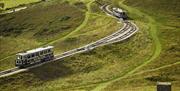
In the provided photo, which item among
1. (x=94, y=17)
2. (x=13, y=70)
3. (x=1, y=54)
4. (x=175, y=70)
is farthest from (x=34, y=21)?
(x=175, y=70)

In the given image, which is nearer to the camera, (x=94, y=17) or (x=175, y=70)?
(x=175, y=70)

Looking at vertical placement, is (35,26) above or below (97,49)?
below

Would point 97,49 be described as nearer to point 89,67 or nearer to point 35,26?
point 89,67

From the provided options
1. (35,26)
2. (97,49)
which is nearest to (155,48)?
(97,49)

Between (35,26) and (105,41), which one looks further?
(35,26)

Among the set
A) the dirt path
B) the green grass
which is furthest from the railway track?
the green grass

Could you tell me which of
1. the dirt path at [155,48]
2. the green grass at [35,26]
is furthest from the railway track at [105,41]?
the green grass at [35,26]

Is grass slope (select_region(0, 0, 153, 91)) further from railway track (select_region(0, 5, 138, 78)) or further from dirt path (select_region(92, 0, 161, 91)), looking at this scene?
railway track (select_region(0, 5, 138, 78))

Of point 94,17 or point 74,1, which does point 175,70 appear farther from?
point 74,1
